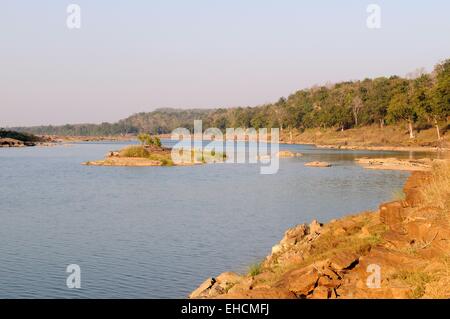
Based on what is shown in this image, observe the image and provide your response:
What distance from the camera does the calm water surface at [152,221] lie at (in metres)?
24.2

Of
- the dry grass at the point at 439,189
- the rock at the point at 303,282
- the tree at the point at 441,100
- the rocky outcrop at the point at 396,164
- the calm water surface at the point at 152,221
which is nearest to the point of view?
the rock at the point at 303,282

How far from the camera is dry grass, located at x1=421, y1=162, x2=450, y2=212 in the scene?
675 inches

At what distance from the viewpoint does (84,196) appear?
53250 mm

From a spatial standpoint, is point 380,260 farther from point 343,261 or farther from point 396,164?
point 396,164

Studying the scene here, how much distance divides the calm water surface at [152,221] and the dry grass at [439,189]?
9248 mm

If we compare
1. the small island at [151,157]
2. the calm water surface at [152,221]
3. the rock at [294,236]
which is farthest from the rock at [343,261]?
the small island at [151,157]

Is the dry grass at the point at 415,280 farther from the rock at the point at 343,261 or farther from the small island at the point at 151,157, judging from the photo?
the small island at the point at 151,157

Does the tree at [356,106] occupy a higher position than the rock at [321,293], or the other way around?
the tree at [356,106]

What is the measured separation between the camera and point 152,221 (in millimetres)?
38875

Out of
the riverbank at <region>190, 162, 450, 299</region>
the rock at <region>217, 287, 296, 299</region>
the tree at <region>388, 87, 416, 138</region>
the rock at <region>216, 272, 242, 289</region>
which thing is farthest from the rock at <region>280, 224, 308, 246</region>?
the tree at <region>388, 87, 416, 138</region>

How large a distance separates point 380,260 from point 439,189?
3812mm

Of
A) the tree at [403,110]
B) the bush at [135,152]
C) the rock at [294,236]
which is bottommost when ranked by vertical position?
the rock at [294,236]

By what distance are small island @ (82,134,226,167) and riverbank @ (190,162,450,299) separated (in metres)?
72.5
